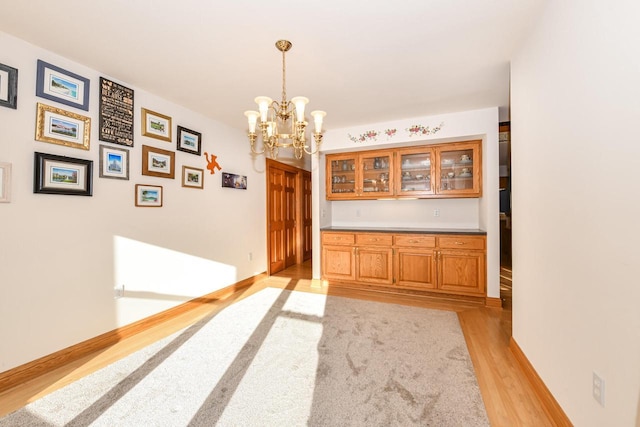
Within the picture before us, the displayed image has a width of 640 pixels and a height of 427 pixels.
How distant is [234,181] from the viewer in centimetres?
385

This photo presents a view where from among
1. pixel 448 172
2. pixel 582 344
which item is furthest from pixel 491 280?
pixel 582 344

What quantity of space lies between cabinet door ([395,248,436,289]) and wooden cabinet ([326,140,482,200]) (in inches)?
32.0

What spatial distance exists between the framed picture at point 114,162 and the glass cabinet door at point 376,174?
9.67 feet

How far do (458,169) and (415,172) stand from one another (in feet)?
1.85

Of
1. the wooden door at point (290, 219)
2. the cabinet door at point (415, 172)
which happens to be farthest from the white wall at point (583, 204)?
the wooden door at point (290, 219)

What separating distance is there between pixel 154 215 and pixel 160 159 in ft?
2.04

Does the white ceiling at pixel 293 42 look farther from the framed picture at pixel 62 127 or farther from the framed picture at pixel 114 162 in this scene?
the framed picture at pixel 114 162

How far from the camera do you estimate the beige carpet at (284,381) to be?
1496 mm

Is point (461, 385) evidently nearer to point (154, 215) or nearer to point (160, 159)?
point (154, 215)

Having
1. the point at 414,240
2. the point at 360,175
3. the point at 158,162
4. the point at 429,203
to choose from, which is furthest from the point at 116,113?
the point at 429,203

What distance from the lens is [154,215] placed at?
2.82m

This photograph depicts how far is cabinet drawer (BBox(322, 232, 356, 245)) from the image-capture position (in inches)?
154

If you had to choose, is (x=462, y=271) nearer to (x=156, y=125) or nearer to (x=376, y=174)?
(x=376, y=174)

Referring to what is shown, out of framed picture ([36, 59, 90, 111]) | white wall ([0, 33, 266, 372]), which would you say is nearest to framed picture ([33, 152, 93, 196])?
white wall ([0, 33, 266, 372])
